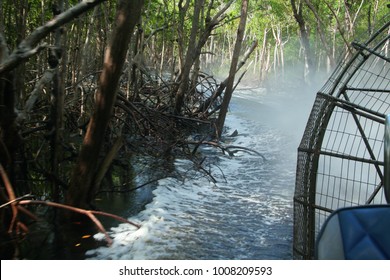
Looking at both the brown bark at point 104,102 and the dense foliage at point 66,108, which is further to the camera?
the dense foliage at point 66,108

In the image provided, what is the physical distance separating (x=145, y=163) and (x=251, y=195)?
83.9 inches

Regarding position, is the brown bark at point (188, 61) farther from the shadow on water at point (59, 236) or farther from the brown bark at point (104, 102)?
the brown bark at point (104, 102)

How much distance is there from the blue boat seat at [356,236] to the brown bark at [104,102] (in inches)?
115

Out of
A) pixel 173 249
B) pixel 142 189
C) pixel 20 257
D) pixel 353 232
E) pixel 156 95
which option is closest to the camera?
pixel 353 232

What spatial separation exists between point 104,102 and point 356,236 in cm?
303

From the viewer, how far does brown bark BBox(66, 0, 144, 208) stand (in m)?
4.27

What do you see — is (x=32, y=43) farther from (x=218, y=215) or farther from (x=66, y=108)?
(x=66, y=108)

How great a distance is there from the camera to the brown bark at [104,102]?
4.27 m

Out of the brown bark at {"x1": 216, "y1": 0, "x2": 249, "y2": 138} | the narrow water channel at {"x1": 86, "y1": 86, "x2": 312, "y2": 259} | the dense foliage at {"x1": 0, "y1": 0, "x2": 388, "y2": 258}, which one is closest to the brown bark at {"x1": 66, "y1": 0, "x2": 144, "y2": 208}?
the dense foliage at {"x1": 0, "y1": 0, "x2": 388, "y2": 258}

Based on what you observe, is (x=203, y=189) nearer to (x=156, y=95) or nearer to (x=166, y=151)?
(x=166, y=151)

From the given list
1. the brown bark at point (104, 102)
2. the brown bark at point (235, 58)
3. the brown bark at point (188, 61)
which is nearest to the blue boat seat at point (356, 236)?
the brown bark at point (104, 102)
